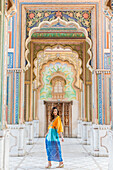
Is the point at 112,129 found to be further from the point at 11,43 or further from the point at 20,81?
the point at 11,43

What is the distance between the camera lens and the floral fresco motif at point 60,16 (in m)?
6.51

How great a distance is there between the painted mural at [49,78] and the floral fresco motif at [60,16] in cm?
476

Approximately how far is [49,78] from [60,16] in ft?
16.2

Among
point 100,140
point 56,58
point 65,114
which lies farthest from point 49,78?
point 100,140

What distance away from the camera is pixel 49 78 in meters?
11.2

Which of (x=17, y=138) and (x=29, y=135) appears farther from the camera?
(x=29, y=135)

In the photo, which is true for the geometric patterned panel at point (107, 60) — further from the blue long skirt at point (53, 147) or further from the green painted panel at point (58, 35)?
the green painted panel at point (58, 35)

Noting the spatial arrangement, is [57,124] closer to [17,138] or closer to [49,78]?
[17,138]

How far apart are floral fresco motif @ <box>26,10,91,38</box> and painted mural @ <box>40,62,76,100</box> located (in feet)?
15.6

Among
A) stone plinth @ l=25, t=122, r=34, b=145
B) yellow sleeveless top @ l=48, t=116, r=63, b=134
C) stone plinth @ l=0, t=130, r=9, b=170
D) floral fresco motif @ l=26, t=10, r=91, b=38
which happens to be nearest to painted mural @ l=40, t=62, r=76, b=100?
stone plinth @ l=25, t=122, r=34, b=145

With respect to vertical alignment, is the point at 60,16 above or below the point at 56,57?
above

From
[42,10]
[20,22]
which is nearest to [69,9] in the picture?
[42,10]

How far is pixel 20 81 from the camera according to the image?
625 centimetres

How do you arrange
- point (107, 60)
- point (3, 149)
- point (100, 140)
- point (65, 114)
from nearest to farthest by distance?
point (3, 149) → point (100, 140) → point (107, 60) → point (65, 114)
